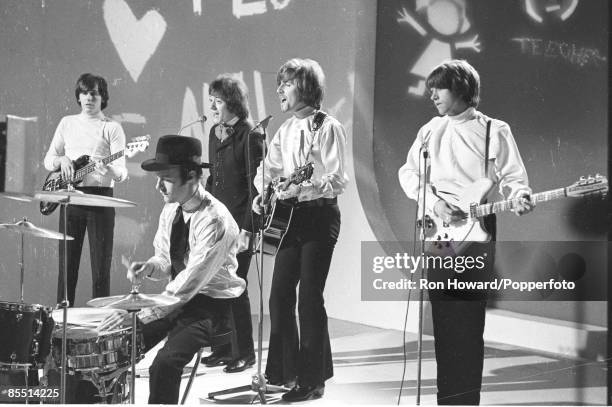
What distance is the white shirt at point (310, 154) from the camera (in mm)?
4242

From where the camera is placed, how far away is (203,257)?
3.87 meters

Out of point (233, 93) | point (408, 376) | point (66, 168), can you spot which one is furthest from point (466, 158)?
point (66, 168)

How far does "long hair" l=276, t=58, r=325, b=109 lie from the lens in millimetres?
4359

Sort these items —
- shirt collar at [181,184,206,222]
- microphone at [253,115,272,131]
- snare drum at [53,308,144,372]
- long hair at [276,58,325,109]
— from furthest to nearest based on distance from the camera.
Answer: long hair at [276,58,325,109] < microphone at [253,115,272,131] < shirt collar at [181,184,206,222] < snare drum at [53,308,144,372]

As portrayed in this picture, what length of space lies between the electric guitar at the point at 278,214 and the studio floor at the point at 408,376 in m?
0.49

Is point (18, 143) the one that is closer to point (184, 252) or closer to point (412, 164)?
point (184, 252)

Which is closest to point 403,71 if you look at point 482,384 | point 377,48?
point 377,48

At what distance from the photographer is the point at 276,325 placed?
14.2 feet

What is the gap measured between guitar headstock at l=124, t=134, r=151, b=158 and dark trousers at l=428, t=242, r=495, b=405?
5.57 feet

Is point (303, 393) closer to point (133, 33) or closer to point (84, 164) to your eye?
point (84, 164)

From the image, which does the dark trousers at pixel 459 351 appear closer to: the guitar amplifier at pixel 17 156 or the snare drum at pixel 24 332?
the snare drum at pixel 24 332

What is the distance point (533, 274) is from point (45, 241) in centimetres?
257

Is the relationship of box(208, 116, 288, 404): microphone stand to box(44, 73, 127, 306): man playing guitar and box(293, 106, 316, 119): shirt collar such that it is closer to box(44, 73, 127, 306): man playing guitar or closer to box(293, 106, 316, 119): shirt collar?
box(293, 106, 316, 119): shirt collar

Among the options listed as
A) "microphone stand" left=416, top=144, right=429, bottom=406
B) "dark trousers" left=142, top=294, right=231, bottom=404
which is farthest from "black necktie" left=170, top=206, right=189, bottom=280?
"microphone stand" left=416, top=144, right=429, bottom=406
